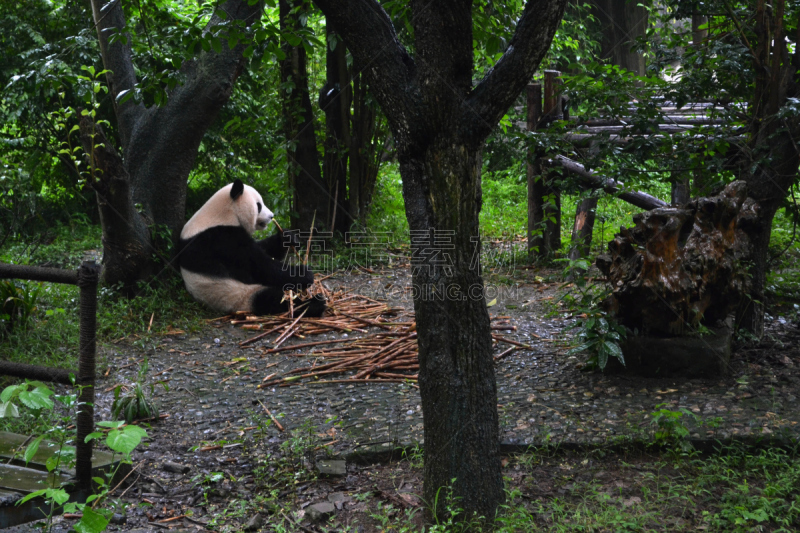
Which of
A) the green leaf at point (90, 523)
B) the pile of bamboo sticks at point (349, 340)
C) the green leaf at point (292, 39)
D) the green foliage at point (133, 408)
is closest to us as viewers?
the green leaf at point (90, 523)

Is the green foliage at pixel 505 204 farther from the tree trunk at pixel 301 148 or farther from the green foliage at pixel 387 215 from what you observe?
the tree trunk at pixel 301 148

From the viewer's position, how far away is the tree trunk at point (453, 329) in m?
2.52

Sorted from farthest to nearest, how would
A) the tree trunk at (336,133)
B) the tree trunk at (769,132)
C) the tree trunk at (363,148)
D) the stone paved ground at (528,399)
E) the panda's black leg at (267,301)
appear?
1. the tree trunk at (363,148)
2. the tree trunk at (336,133)
3. the panda's black leg at (267,301)
4. the tree trunk at (769,132)
5. the stone paved ground at (528,399)

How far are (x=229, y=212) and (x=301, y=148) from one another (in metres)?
1.89

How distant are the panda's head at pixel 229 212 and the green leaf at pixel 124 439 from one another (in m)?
3.98

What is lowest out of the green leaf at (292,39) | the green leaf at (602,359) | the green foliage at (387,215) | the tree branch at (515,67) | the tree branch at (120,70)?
the green leaf at (602,359)

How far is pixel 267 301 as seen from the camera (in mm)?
5891

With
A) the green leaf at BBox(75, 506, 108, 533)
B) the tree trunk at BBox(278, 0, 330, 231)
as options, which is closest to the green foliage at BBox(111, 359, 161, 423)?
the green leaf at BBox(75, 506, 108, 533)

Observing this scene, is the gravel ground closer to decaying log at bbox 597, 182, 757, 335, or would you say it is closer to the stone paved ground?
the stone paved ground

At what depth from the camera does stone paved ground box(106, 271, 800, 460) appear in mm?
3406

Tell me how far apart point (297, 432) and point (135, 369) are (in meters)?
1.71

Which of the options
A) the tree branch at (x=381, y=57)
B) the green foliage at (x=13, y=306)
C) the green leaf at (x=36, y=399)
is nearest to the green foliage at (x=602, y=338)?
the tree branch at (x=381, y=57)

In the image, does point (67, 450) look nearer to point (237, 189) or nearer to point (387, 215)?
point (237, 189)

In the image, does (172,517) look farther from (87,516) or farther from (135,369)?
(135,369)
